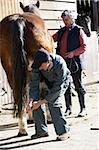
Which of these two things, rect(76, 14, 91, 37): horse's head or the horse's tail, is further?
rect(76, 14, 91, 37): horse's head

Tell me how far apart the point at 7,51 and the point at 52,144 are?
1.80 metres

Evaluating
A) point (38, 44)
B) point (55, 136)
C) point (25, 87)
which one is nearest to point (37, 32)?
point (38, 44)

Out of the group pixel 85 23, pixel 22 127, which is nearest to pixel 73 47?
pixel 22 127

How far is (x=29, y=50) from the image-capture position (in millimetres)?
7359

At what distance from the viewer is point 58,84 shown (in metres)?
6.58

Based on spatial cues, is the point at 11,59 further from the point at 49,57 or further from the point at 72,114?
the point at 72,114

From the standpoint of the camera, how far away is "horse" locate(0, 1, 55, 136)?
A: 23.2 ft

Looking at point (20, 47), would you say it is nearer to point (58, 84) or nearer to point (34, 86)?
point (34, 86)

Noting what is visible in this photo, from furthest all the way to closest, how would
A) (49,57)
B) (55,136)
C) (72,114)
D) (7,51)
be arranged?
(72,114)
(7,51)
(55,136)
(49,57)

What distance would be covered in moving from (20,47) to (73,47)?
1576 millimetres

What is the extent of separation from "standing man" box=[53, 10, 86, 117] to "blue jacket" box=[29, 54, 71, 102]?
5.71 ft

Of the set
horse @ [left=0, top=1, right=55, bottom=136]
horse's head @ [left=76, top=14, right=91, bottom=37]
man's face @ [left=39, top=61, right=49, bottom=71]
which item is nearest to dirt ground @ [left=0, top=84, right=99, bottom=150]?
horse @ [left=0, top=1, right=55, bottom=136]

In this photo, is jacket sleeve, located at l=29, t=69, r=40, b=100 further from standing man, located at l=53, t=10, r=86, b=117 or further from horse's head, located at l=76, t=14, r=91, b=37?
horse's head, located at l=76, t=14, r=91, b=37

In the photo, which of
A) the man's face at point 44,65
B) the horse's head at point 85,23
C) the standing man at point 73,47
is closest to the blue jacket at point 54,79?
the man's face at point 44,65
